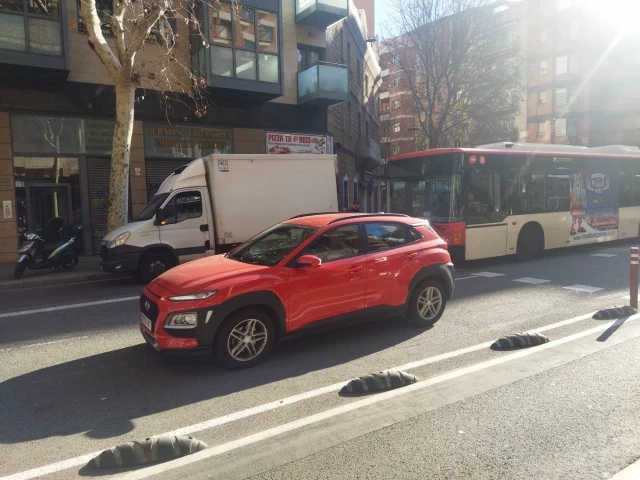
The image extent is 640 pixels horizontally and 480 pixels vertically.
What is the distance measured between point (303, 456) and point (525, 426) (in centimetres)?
167

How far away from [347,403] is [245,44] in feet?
51.7

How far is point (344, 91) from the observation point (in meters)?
19.0

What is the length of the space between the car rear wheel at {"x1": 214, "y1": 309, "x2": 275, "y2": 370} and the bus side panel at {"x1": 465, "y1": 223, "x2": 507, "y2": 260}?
715 centimetres

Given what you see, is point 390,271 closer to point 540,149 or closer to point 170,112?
point 540,149

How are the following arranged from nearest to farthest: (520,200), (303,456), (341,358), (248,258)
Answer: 1. (303,456)
2. (341,358)
3. (248,258)
4. (520,200)

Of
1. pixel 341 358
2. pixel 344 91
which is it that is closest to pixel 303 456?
pixel 341 358

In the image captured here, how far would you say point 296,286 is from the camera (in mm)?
4977

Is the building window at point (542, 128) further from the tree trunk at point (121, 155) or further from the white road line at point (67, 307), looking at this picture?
the white road line at point (67, 307)

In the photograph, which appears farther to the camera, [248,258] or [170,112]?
[170,112]

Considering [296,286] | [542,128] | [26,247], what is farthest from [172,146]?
[542,128]

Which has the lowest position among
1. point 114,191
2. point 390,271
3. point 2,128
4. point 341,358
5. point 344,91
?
point 341,358

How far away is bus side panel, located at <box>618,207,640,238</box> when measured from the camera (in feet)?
48.1

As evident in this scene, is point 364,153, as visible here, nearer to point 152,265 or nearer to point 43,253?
point 152,265

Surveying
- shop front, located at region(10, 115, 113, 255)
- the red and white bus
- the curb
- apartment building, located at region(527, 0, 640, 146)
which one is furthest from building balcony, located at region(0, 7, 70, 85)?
apartment building, located at region(527, 0, 640, 146)
